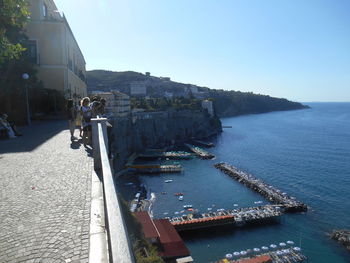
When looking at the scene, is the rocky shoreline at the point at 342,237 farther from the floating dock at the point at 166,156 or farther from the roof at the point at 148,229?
the floating dock at the point at 166,156

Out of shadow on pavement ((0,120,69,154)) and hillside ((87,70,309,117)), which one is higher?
hillside ((87,70,309,117))

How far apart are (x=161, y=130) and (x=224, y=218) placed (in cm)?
4592

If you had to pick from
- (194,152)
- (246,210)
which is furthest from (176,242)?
(194,152)

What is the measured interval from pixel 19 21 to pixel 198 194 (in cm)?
2809

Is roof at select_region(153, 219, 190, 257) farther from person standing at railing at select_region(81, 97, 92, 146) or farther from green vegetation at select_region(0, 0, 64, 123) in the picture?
green vegetation at select_region(0, 0, 64, 123)

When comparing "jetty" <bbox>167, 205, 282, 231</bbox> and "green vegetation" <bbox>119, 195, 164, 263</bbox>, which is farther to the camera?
"jetty" <bbox>167, 205, 282, 231</bbox>

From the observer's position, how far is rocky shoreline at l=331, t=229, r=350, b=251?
20717 mm

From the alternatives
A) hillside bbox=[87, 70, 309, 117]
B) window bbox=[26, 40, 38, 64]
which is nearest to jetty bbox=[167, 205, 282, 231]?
window bbox=[26, 40, 38, 64]

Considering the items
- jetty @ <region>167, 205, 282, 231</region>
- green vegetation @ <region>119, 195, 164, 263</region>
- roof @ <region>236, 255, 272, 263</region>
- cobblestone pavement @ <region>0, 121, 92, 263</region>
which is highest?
cobblestone pavement @ <region>0, 121, 92, 263</region>

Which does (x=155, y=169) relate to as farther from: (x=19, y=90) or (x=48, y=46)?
(x=19, y=90)

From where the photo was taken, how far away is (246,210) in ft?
86.9

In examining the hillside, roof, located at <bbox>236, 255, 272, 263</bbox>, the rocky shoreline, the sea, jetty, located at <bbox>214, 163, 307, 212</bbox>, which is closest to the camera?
roof, located at <bbox>236, 255, 272, 263</bbox>

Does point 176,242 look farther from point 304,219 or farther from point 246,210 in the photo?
point 304,219

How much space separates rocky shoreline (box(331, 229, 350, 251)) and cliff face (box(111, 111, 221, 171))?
26398 millimetres
